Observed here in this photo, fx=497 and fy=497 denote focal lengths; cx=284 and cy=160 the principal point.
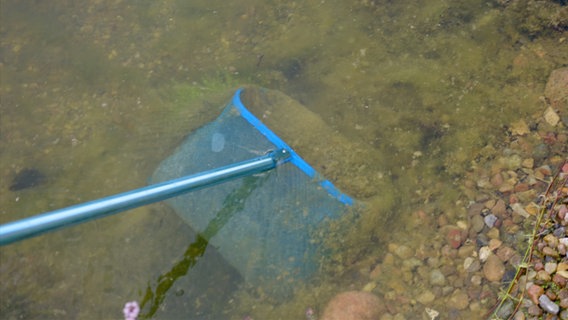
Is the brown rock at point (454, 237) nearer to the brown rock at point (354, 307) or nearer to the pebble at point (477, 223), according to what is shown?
the pebble at point (477, 223)

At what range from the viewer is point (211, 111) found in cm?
274

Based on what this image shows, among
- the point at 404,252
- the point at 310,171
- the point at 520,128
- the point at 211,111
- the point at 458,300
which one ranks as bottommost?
the point at 458,300

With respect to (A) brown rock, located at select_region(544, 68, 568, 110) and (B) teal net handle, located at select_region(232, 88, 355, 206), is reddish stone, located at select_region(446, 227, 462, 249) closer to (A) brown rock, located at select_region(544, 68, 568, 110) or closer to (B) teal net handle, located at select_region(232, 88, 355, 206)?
(B) teal net handle, located at select_region(232, 88, 355, 206)

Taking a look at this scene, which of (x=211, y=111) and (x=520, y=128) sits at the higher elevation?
(x=211, y=111)

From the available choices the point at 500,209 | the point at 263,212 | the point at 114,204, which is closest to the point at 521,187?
the point at 500,209

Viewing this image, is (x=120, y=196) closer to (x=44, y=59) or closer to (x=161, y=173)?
(x=161, y=173)

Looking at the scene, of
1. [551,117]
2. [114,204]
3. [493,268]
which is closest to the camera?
[114,204]

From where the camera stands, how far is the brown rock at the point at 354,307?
7.25ft

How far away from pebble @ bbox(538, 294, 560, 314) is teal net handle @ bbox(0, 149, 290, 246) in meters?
1.23

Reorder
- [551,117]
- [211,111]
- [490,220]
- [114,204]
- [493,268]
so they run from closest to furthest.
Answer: [114,204] < [493,268] < [490,220] < [551,117] < [211,111]

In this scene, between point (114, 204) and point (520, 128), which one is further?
point (520, 128)

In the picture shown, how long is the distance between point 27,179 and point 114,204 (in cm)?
138

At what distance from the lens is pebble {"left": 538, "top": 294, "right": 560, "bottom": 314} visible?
6.19 feet

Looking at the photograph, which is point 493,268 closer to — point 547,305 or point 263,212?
point 547,305
